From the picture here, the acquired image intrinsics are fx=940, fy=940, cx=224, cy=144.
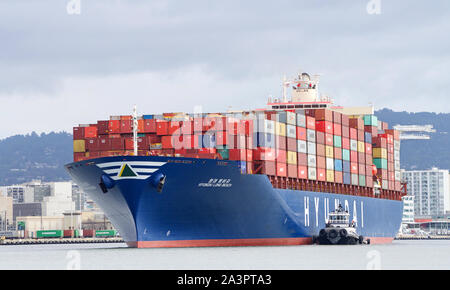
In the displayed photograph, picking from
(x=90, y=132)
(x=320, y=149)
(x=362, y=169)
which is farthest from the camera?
(x=362, y=169)

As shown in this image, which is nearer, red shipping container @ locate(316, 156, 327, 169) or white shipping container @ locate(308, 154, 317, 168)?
white shipping container @ locate(308, 154, 317, 168)

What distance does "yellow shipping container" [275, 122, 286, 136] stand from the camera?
65688mm

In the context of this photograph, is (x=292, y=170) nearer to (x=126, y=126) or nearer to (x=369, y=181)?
(x=126, y=126)

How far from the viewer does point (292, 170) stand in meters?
68.1

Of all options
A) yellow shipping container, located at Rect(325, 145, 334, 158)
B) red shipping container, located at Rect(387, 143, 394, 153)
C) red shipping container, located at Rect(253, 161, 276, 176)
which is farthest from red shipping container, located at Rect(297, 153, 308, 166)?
red shipping container, located at Rect(387, 143, 394, 153)

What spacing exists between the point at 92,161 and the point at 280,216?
581 inches

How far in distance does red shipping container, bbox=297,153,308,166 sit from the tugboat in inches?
188

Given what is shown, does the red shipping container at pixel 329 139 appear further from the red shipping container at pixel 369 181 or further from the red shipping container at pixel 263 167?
the red shipping container at pixel 369 181

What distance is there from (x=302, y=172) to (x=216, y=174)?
1097 cm

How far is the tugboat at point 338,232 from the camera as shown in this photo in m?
71.1

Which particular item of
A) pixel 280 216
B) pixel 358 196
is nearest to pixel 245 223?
pixel 280 216

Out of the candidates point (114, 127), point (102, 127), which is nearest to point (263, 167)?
point (114, 127)

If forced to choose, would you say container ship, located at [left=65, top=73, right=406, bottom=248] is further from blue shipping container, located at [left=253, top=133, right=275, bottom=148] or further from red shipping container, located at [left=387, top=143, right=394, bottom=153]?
red shipping container, located at [left=387, top=143, right=394, bottom=153]

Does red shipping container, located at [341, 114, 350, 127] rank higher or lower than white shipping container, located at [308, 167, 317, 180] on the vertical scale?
higher
